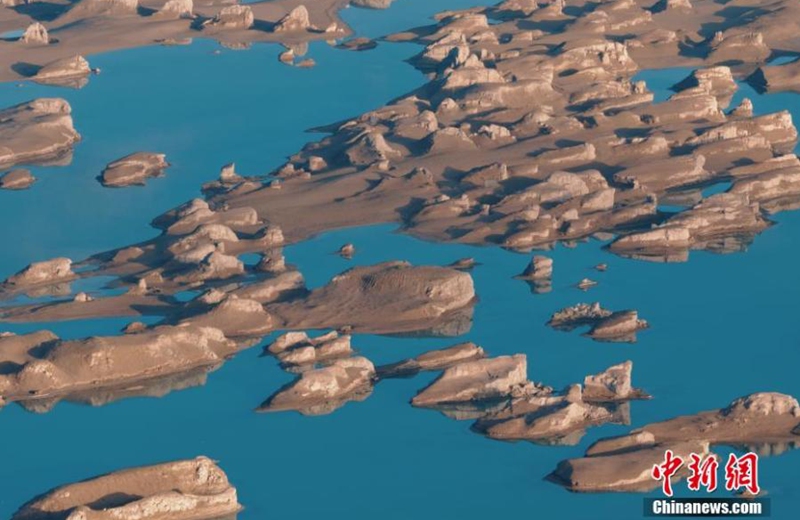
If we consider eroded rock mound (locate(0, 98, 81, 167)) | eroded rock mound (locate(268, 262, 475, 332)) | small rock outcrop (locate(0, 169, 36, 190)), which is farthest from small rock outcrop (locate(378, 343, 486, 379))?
eroded rock mound (locate(0, 98, 81, 167))

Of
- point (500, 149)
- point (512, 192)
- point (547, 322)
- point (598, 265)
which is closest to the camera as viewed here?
point (547, 322)

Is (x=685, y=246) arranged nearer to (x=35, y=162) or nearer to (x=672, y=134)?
(x=672, y=134)

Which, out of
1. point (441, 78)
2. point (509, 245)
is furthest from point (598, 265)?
point (441, 78)

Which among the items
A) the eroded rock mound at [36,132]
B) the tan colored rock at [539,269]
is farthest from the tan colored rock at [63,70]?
the tan colored rock at [539,269]

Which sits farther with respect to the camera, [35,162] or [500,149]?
[35,162]

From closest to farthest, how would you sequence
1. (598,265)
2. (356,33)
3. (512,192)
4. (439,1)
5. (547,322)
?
(547,322)
(598,265)
(512,192)
(356,33)
(439,1)

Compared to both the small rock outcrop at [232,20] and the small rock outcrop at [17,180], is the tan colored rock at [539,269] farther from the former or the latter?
the small rock outcrop at [232,20]

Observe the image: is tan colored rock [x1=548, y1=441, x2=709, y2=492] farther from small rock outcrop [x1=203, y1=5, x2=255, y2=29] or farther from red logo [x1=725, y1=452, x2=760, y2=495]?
small rock outcrop [x1=203, y1=5, x2=255, y2=29]

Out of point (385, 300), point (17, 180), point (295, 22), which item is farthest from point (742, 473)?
point (295, 22)
